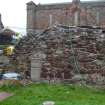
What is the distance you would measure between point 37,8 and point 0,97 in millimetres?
37142

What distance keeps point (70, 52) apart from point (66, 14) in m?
30.5

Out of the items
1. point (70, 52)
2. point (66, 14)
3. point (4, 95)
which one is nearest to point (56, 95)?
point (4, 95)

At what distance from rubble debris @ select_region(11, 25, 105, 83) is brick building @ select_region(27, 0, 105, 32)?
25904 mm

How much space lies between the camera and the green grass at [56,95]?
14.3m

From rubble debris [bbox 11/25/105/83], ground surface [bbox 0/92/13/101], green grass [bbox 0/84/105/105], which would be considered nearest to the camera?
green grass [bbox 0/84/105/105]

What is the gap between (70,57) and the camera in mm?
20438

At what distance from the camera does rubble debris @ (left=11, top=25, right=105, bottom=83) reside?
20.0 metres

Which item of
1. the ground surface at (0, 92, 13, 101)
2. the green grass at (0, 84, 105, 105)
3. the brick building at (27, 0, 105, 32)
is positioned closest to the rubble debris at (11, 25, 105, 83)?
the green grass at (0, 84, 105, 105)

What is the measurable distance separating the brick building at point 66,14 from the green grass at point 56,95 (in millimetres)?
29580

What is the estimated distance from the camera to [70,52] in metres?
20.5

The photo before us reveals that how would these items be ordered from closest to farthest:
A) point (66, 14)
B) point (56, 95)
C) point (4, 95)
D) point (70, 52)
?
point (56, 95), point (4, 95), point (70, 52), point (66, 14)

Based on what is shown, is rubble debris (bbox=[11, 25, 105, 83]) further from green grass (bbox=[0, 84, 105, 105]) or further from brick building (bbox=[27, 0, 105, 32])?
brick building (bbox=[27, 0, 105, 32])

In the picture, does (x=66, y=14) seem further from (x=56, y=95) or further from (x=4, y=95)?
(x=56, y=95)

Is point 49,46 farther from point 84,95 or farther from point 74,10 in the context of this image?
point 74,10
